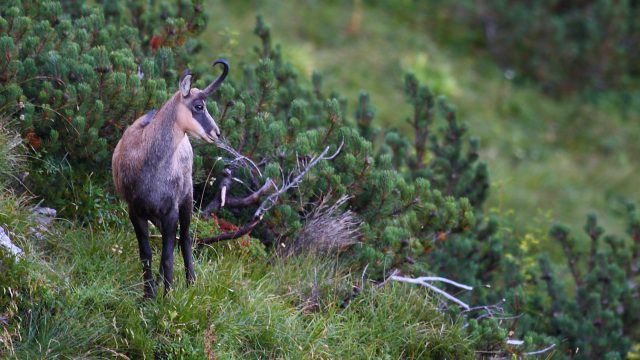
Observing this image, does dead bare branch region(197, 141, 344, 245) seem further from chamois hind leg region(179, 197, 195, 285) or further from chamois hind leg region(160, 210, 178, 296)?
chamois hind leg region(160, 210, 178, 296)

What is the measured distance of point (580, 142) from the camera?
16.5 meters

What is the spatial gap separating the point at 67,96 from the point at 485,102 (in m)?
10.6

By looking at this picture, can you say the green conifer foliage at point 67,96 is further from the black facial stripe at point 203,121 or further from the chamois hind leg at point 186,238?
the black facial stripe at point 203,121

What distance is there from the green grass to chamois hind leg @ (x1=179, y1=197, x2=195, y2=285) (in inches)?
3.1

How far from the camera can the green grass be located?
5.85m

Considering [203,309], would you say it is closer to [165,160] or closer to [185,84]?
[165,160]

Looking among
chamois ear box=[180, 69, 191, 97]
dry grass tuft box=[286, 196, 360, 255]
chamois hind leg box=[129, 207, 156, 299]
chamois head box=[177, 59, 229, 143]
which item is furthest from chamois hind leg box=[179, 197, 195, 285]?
dry grass tuft box=[286, 196, 360, 255]

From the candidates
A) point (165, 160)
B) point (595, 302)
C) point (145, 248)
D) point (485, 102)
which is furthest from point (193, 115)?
point (485, 102)

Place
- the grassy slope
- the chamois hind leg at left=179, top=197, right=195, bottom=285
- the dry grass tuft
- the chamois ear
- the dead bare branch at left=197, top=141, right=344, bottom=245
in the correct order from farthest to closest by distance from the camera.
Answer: the grassy slope → the dry grass tuft → the dead bare branch at left=197, top=141, right=344, bottom=245 → the chamois hind leg at left=179, top=197, right=195, bottom=285 → the chamois ear

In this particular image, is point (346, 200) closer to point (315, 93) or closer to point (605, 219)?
point (315, 93)

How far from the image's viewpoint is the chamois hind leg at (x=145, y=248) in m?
5.91

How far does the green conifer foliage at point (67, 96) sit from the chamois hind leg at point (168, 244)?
3.82ft

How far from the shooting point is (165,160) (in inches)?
226

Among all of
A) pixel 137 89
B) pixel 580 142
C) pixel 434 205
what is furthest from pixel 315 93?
pixel 580 142
